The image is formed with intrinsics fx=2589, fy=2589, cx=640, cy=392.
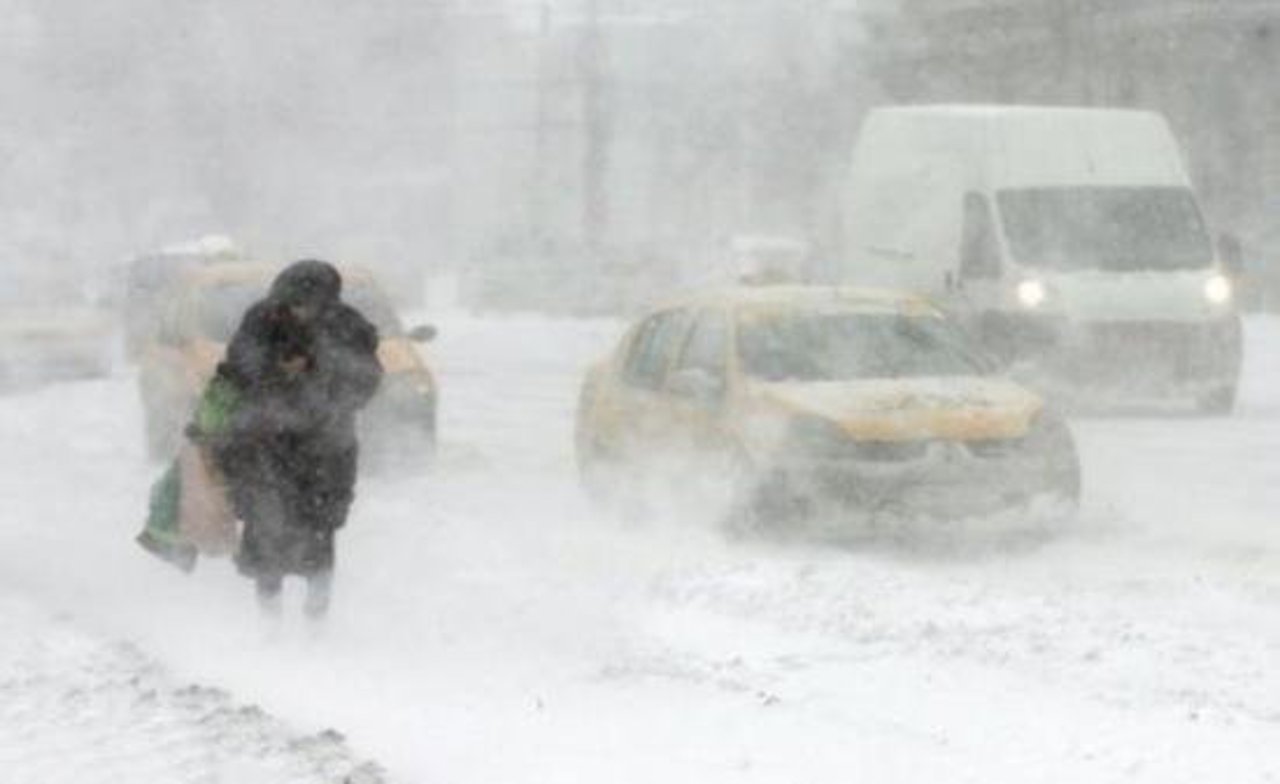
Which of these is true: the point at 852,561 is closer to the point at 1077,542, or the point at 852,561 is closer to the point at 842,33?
the point at 1077,542

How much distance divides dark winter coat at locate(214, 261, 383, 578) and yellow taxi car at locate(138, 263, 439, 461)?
529 centimetres

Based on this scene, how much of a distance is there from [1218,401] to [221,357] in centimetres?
719

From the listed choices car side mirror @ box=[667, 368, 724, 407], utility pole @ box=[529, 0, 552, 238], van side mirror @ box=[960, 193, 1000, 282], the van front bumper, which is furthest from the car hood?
van side mirror @ box=[960, 193, 1000, 282]

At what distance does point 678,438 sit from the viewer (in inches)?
462

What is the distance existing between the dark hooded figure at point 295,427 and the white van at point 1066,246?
9.06 meters

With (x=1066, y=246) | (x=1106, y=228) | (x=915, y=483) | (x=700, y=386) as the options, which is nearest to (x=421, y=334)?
(x=700, y=386)

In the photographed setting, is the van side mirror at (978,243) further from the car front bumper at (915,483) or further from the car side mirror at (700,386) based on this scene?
the car front bumper at (915,483)

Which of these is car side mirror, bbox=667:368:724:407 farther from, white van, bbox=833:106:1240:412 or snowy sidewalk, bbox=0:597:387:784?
white van, bbox=833:106:1240:412

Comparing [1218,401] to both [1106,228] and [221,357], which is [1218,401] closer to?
[1106,228]

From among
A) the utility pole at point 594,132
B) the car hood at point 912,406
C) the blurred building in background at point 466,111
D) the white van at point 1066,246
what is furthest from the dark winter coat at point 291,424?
the white van at point 1066,246

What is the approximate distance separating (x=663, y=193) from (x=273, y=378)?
4.79 m

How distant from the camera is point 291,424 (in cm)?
877

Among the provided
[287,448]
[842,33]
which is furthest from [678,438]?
[287,448]

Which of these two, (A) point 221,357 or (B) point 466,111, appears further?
(A) point 221,357
